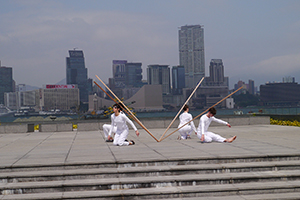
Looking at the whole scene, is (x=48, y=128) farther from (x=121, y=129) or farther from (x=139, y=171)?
(x=139, y=171)

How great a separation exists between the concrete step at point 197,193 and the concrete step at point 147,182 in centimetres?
14

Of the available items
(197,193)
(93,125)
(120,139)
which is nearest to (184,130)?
(120,139)

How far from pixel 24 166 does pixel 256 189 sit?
17.4ft

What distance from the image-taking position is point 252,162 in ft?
29.1

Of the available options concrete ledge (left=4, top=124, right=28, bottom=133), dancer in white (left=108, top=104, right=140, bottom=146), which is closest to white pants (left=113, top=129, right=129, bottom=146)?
dancer in white (left=108, top=104, right=140, bottom=146)

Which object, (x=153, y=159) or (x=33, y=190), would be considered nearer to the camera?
Answer: (x=33, y=190)

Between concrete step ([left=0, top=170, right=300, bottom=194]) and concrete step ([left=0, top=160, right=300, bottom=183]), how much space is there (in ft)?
0.48

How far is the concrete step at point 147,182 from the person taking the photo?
752cm

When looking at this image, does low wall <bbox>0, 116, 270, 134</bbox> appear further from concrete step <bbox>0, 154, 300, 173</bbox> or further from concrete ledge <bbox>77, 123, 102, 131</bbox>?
concrete step <bbox>0, 154, 300, 173</bbox>

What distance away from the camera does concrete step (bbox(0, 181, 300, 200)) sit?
7219mm

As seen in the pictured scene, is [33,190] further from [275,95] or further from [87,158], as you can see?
[275,95]

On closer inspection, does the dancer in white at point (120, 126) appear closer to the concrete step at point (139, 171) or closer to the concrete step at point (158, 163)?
the concrete step at point (158, 163)

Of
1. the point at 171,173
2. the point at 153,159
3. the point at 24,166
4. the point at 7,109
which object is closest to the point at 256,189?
the point at 171,173

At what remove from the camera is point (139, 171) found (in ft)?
26.7
